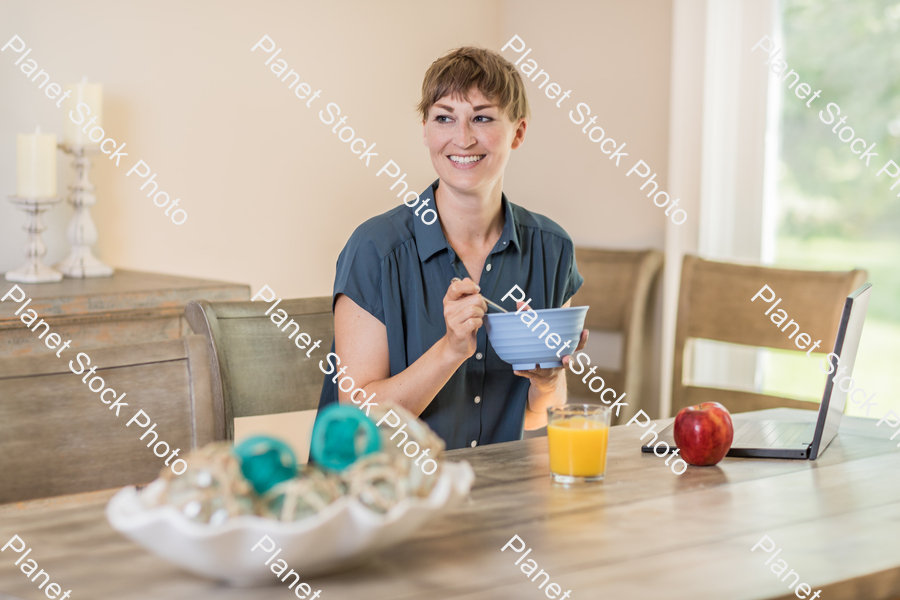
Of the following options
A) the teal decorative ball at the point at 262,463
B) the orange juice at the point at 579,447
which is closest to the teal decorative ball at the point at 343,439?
the teal decorative ball at the point at 262,463

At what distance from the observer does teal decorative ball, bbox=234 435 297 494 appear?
73 centimetres

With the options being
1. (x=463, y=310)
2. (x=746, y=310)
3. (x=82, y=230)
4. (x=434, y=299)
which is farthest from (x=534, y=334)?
(x=82, y=230)

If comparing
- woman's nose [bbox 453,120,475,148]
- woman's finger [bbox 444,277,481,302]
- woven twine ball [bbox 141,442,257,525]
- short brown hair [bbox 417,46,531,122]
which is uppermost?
short brown hair [bbox 417,46,531,122]

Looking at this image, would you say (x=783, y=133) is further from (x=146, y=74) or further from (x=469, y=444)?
(x=146, y=74)

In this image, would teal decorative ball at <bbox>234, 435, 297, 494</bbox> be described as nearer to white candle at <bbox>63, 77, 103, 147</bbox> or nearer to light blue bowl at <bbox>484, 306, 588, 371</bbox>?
light blue bowl at <bbox>484, 306, 588, 371</bbox>

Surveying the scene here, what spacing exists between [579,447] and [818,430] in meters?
0.39

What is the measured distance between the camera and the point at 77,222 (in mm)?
2176

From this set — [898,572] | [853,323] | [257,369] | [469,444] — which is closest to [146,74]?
[257,369]

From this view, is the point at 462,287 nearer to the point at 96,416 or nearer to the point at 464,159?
the point at 464,159

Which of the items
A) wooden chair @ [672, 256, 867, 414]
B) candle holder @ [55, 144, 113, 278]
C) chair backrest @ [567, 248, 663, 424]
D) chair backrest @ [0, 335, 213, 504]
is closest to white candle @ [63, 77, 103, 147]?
candle holder @ [55, 144, 113, 278]

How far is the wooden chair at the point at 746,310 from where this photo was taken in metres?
2.15

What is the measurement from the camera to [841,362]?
3.93 ft

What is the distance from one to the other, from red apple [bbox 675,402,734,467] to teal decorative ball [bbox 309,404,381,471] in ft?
1.82

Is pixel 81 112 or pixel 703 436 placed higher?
pixel 81 112
